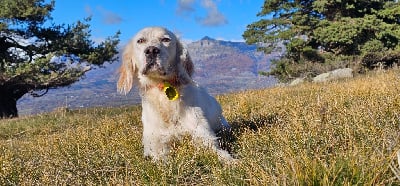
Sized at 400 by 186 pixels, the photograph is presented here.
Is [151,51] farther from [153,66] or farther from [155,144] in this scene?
[155,144]

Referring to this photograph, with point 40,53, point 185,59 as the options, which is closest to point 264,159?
point 185,59

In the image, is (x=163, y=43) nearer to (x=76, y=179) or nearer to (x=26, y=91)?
(x=76, y=179)

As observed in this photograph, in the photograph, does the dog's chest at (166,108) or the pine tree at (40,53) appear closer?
the dog's chest at (166,108)

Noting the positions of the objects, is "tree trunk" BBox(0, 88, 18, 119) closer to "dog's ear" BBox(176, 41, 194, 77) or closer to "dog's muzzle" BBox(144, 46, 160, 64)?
"dog's ear" BBox(176, 41, 194, 77)

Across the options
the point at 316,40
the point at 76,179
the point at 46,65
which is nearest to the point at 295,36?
the point at 316,40

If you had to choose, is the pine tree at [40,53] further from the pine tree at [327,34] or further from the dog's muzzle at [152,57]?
the dog's muzzle at [152,57]

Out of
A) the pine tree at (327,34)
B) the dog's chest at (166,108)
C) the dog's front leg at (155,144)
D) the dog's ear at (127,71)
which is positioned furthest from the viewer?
the pine tree at (327,34)

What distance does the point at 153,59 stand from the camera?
452cm

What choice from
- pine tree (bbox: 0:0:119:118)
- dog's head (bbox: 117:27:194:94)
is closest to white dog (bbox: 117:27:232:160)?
dog's head (bbox: 117:27:194:94)

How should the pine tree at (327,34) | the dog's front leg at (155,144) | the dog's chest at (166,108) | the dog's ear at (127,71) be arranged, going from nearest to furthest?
the dog's front leg at (155,144), the dog's chest at (166,108), the dog's ear at (127,71), the pine tree at (327,34)

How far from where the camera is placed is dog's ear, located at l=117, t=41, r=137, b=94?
5.00 meters

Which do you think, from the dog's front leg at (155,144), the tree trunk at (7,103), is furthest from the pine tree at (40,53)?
the dog's front leg at (155,144)

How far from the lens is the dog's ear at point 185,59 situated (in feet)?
16.2

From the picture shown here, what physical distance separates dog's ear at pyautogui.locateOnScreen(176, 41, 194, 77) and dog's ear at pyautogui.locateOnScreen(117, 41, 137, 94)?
54 centimetres
